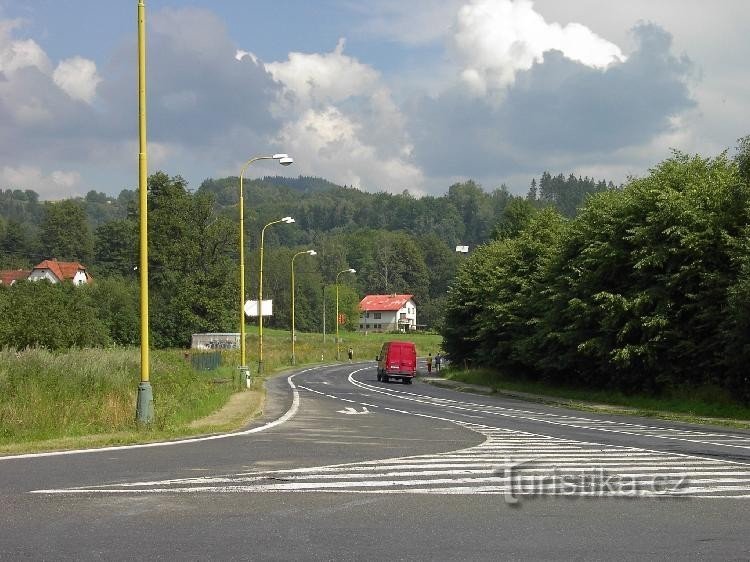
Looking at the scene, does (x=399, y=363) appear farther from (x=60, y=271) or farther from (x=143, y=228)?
(x=60, y=271)

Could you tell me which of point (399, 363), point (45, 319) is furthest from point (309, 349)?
point (399, 363)

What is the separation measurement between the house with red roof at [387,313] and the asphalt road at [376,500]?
165116mm

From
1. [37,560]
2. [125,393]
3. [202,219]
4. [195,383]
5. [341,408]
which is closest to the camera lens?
[37,560]

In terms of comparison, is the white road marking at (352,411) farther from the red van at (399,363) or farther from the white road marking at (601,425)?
the red van at (399,363)

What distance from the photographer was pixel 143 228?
18.5 m

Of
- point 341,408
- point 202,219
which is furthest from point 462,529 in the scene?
point 202,219

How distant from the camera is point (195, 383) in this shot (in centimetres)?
3466

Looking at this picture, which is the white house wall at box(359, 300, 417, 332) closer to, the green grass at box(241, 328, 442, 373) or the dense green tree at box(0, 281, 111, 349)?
the green grass at box(241, 328, 442, 373)

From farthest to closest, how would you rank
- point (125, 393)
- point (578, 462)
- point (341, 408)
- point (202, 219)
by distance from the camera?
point (202, 219)
point (341, 408)
point (125, 393)
point (578, 462)

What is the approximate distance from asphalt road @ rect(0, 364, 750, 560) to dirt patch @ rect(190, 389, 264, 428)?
9.68ft

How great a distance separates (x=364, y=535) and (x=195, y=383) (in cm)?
2687

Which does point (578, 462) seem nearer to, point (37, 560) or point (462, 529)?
point (462, 529)

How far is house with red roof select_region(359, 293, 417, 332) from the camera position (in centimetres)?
18425

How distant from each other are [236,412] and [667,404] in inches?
699
